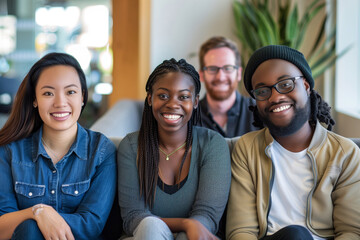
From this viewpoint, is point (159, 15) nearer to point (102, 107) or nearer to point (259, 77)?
point (259, 77)

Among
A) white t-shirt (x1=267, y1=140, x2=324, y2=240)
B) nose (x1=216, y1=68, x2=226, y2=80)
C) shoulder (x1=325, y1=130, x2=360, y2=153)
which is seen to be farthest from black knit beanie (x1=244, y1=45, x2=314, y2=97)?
nose (x1=216, y1=68, x2=226, y2=80)

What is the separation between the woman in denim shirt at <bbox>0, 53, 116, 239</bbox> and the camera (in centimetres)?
178

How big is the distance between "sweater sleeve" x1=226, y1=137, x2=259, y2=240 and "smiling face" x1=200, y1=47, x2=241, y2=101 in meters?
1.08

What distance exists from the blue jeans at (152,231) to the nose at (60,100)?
2.11 ft

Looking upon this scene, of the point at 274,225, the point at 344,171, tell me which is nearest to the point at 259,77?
the point at 344,171

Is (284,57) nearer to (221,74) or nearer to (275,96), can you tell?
(275,96)

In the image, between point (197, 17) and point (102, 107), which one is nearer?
point (197, 17)

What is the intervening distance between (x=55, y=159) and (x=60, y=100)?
27 cm

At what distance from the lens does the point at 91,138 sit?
2000 mm

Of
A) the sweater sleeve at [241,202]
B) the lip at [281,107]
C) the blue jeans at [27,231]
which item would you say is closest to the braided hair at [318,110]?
the lip at [281,107]

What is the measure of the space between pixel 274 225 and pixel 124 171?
70 centimetres

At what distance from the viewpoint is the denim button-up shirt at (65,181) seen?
1.79 metres

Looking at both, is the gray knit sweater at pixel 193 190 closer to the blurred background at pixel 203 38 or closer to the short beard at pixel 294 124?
the short beard at pixel 294 124

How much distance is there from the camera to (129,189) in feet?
6.13
